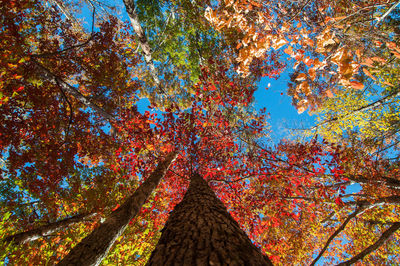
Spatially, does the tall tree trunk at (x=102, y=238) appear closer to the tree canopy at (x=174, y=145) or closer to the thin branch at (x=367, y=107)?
the tree canopy at (x=174, y=145)

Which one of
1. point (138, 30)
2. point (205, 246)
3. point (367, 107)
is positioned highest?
point (367, 107)

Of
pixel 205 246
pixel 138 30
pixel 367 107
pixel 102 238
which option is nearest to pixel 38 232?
pixel 102 238

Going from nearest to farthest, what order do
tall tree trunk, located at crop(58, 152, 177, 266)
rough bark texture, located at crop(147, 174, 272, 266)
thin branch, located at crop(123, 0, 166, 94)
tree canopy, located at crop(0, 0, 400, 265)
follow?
rough bark texture, located at crop(147, 174, 272, 266) → tall tree trunk, located at crop(58, 152, 177, 266) → tree canopy, located at crop(0, 0, 400, 265) → thin branch, located at crop(123, 0, 166, 94)

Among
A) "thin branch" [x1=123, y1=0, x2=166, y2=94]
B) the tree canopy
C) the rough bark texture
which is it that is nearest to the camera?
the rough bark texture

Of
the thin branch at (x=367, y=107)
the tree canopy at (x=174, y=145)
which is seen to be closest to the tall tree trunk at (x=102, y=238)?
the tree canopy at (x=174, y=145)

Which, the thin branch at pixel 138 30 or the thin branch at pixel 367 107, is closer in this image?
the thin branch at pixel 367 107

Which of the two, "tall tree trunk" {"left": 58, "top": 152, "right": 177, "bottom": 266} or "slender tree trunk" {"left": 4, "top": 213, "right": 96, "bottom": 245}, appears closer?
"tall tree trunk" {"left": 58, "top": 152, "right": 177, "bottom": 266}

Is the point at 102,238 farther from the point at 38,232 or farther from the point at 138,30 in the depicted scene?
the point at 138,30

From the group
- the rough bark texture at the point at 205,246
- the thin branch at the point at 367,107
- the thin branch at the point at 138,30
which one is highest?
the thin branch at the point at 367,107

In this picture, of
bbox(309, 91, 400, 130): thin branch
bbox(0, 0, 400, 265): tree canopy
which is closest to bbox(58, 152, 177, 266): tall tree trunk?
bbox(0, 0, 400, 265): tree canopy

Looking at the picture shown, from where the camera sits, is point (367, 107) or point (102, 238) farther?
point (367, 107)

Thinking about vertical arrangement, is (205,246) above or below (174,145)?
below

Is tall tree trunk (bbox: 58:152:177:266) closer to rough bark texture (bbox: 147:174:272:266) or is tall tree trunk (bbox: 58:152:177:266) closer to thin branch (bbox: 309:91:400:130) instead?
rough bark texture (bbox: 147:174:272:266)

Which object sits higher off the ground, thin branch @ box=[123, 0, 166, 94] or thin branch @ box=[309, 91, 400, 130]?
thin branch @ box=[309, 91, 400, 130]
